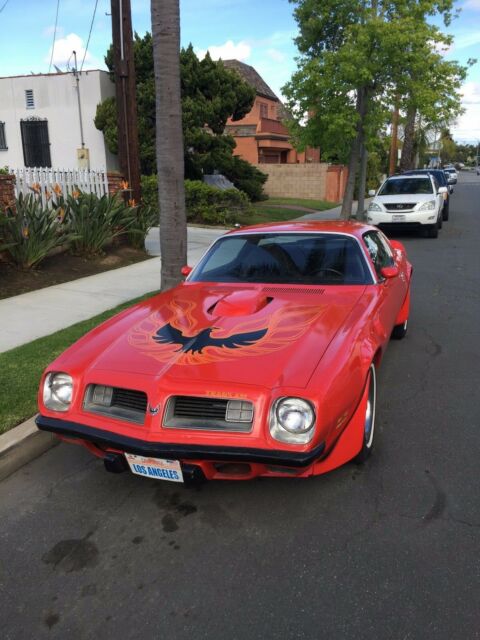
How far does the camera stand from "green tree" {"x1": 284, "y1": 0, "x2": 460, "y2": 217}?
574 inches

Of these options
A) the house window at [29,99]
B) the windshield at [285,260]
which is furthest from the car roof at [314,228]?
the house window at [29,99]

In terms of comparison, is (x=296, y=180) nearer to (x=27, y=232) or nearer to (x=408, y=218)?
(x=408, y=218)

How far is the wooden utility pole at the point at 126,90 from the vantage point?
10892mm

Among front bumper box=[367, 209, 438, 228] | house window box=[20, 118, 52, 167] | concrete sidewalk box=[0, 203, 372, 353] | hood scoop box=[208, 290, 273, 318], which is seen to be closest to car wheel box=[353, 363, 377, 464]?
hood scoop box=[208, 290, 273, 318]

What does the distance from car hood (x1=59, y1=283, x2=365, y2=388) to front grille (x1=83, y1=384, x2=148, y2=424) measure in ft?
0.33

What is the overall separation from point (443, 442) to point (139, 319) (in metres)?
2.25

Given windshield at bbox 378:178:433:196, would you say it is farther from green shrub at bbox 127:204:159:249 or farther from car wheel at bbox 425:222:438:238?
green shrub at bbox 127:204:159:249

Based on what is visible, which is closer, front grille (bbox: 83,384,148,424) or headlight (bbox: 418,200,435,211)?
front grille (bbox: 83,384,148,424)

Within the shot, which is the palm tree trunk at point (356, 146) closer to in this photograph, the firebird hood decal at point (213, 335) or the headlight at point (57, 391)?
the firebird hood decal at point (213, 335)

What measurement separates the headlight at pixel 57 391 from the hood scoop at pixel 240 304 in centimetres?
111

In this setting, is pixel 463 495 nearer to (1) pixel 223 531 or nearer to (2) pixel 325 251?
(1) pixel 223 531

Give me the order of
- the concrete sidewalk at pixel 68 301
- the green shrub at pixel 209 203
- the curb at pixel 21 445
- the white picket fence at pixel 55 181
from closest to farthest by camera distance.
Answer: the curb at pixel 21 445 → the concrete sidewalk at pixel 68 301 → the white picket fence at pixel 55 181 → the green shrub at pixel 209 203

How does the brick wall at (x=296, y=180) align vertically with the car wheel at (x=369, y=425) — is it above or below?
above

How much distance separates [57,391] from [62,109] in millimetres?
18210
